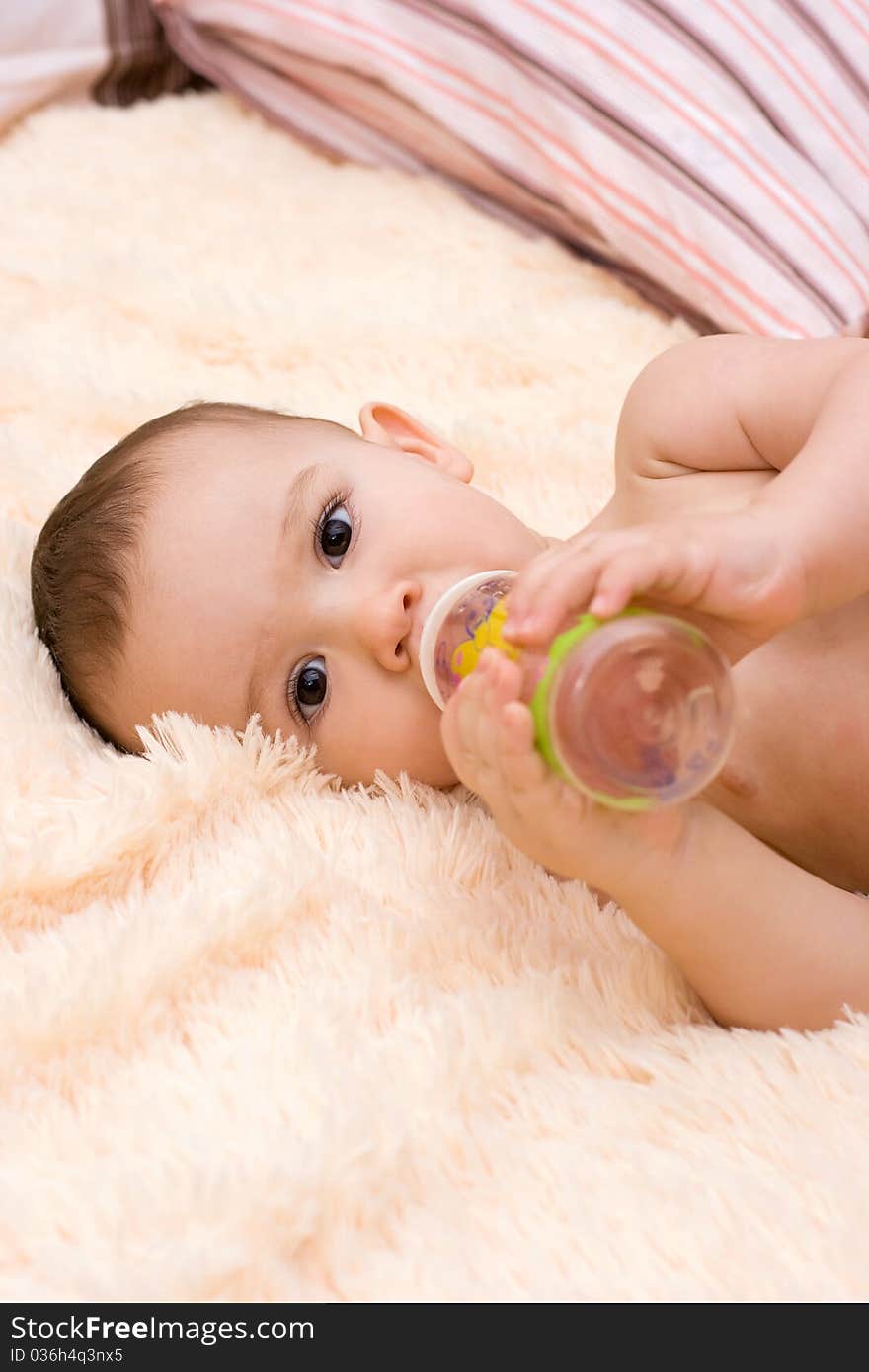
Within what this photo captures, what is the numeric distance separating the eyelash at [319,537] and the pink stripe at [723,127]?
766 millimetres

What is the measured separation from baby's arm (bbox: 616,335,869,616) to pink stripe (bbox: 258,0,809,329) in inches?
16.1

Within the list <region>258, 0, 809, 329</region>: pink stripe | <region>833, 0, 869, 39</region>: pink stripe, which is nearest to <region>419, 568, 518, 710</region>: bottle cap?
<region>258, 0, 809, 329</region>: pink stripe

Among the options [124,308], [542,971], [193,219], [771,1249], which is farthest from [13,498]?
[771,1249]

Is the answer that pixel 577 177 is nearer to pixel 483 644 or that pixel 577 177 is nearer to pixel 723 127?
pixel 723 127

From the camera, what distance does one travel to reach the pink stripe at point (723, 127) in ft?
5.30

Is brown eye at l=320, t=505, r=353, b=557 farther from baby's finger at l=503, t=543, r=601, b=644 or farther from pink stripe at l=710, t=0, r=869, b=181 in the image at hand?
pink stripe at l=710, t=0, r=869, b=181

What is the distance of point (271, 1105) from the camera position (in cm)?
85

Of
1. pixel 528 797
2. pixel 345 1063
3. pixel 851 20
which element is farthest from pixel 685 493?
pixel 851 20

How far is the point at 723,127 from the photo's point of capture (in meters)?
1.66

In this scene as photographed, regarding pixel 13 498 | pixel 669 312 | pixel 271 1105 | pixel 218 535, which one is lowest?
pixel 13 498

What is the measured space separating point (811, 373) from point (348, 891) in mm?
597

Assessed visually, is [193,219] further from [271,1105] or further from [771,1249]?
[771,1249]

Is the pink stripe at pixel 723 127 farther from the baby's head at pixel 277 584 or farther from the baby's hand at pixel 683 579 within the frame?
the baby's hand at pixel 683 579

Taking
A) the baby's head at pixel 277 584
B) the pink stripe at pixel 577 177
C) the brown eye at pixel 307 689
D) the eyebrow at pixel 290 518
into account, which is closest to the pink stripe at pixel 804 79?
the pink stripe at pixel 577 177
